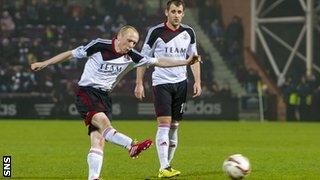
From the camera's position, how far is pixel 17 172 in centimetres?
1183

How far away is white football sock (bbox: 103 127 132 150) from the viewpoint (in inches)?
387

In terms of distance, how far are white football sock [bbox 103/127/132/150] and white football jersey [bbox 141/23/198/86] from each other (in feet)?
6.67

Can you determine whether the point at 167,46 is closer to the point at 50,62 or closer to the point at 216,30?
the point at 50,62

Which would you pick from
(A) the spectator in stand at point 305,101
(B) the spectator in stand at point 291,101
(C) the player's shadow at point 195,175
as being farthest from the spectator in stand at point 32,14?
(C) the player's shadow at point 195,175

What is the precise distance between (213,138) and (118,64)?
421 inches

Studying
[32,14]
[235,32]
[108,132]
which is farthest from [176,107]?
[32,14]

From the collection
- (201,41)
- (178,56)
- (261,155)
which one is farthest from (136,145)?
(201,41)

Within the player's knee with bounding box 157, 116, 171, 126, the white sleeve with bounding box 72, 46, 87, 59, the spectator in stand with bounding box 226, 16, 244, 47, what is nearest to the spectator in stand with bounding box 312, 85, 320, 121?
the spectator in stand with bounding box 226, 16, 244, 47

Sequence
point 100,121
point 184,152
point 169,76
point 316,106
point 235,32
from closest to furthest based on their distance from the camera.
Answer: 1. point 100,121
2. point 169,76
3. point 184,152
4. point 316,106
5. point 235,32

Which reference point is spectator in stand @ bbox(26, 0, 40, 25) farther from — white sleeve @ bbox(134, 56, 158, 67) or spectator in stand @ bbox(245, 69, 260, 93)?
white sleeve @ bbox(134, 56, 158, 67)

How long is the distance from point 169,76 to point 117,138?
2.30 m

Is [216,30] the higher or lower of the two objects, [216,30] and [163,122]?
the higher

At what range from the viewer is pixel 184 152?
1609cm

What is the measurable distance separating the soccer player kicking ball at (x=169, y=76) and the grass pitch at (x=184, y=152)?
0.59 metres
